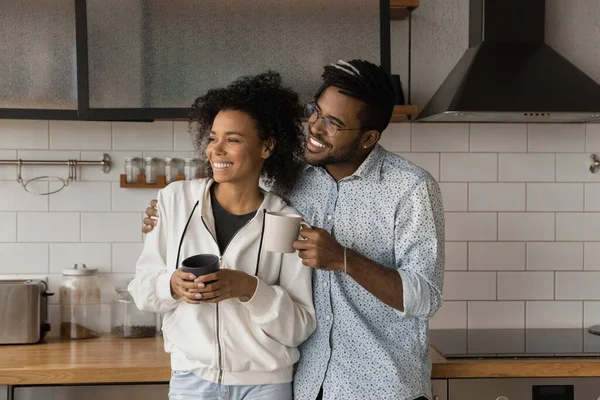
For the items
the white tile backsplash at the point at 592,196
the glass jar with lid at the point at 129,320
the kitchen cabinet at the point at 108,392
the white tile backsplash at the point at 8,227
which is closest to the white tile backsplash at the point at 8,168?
the white tile backsplash at the point at 8,227

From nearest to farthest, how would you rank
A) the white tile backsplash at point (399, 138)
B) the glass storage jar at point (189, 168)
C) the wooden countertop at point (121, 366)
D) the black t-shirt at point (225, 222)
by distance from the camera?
1. the black t-shirt at point (225, 222)
2. the wooden countertop at point (121, 366)
3. the glass storage jar at point (189, 168)
4. the white tile backsplash at point (399, 138)

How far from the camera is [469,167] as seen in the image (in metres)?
3.28

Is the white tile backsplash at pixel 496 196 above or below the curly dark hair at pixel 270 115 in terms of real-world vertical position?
below

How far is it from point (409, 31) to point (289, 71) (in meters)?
0.64

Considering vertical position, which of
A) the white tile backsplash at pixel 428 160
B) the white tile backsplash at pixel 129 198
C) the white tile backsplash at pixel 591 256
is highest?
the white tile backsplash at pixel 428 160

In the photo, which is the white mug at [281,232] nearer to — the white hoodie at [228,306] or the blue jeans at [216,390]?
the white hoodie at [228,306]

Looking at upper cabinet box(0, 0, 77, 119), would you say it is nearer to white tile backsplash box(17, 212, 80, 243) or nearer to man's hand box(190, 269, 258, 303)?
white tile backsplash box(17, 212, 80, 243)

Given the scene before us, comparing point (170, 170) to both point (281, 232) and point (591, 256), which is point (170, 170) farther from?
point (591, 256)

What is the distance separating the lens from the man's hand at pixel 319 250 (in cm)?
193

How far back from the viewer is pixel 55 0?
9.31ft

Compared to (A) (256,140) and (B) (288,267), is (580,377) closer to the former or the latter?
(B) (288,267)

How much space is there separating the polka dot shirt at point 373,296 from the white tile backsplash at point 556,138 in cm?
131

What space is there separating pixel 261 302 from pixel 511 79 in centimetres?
134

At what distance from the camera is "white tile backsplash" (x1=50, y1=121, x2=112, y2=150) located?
317 centimetres
